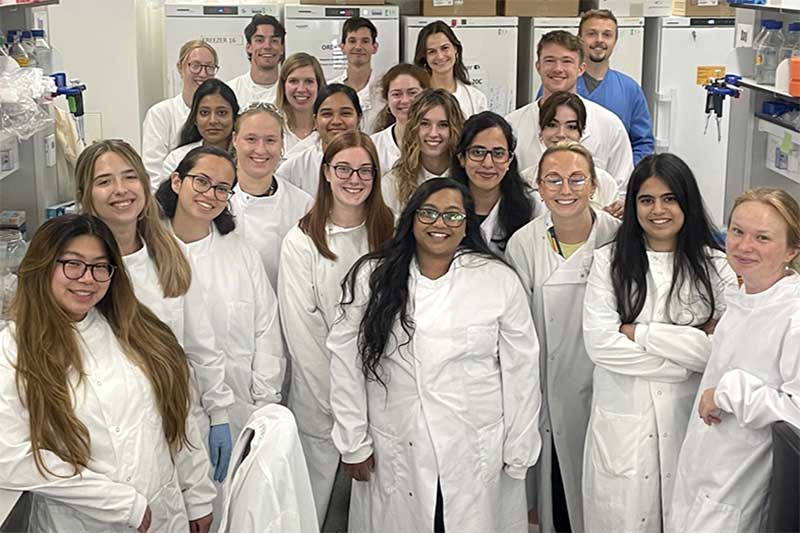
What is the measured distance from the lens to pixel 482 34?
6.08 meters

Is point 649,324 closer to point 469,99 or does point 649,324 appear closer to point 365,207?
point 365,207

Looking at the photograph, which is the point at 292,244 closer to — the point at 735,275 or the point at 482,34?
the point at 735,275

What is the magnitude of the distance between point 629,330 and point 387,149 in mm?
1407

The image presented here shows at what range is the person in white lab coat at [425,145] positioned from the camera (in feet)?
11.5

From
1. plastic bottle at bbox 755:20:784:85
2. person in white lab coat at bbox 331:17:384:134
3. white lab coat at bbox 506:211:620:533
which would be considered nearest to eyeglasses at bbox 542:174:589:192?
white lab coat at bbox 506:211:620:533

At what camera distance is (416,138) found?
355 centimetres

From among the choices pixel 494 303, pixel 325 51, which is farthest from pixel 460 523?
pixel 325 51

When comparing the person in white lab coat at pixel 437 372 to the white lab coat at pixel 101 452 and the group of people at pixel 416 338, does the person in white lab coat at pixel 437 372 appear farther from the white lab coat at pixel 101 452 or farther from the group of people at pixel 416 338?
the white lab coat at pixel 101 452

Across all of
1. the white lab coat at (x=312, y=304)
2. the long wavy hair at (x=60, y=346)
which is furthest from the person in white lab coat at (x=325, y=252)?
the long wavy hair at (x=60, y=346)

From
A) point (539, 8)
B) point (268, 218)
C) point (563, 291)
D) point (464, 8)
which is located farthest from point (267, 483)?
point (539, 8)

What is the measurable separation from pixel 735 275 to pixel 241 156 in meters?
1.58

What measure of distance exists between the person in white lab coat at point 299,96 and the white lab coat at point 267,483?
2.08 m

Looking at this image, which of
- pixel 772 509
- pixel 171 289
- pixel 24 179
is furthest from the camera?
pixel 24 179

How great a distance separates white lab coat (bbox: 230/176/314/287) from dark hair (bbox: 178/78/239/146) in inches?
24.3
